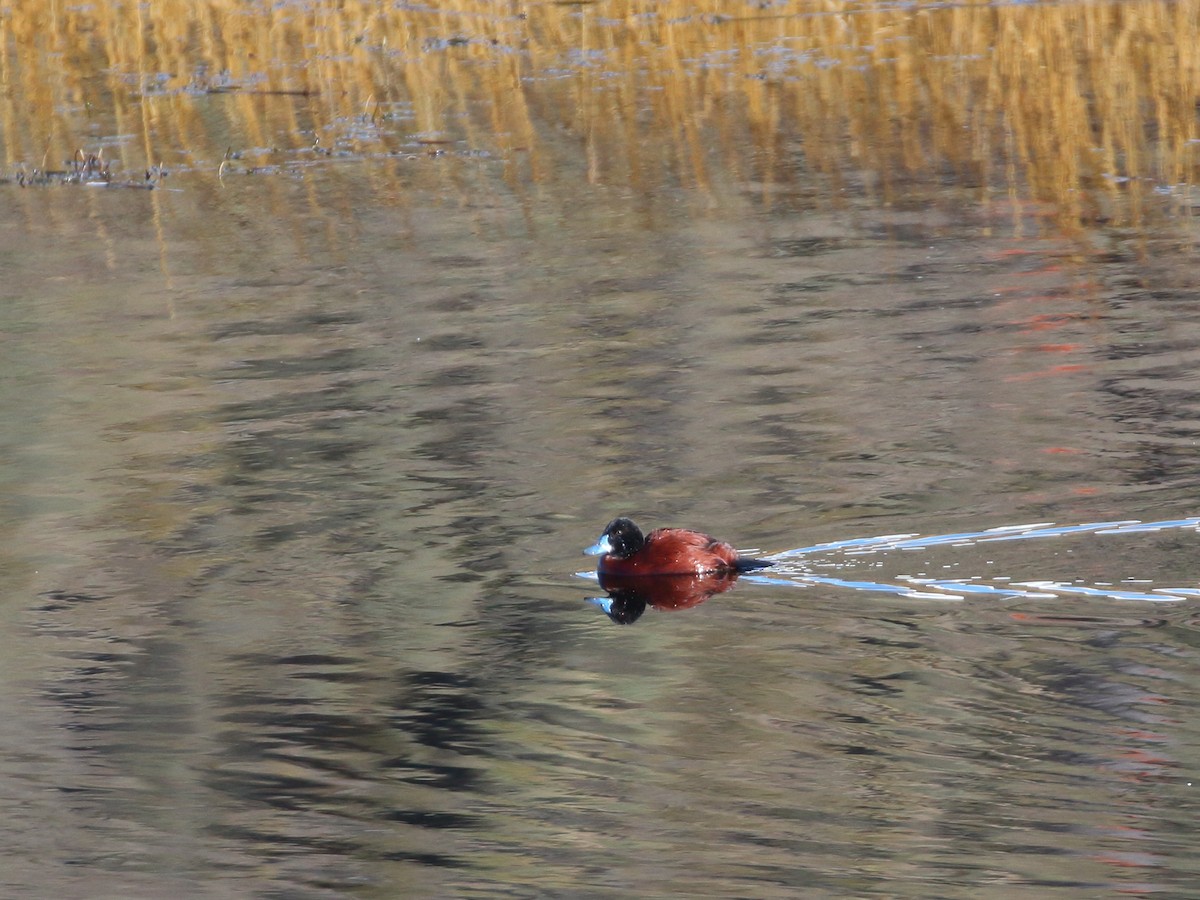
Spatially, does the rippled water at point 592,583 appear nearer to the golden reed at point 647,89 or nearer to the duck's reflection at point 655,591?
the duck's reflection at point 655,591

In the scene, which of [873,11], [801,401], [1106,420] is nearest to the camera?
[1106,420]

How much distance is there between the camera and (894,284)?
41.4ft

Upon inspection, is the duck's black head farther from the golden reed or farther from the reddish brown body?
the golden reed

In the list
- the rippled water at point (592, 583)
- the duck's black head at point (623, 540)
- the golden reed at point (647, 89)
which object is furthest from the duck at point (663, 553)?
the golden reed at point (647, 89)

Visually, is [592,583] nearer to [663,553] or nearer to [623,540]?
[623,540]

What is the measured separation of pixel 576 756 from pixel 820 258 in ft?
24.5

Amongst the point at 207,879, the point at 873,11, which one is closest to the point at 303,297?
the point at 207,879

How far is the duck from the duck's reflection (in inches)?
1.0

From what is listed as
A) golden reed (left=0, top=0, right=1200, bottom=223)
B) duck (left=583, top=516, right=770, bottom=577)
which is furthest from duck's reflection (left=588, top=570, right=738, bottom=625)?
golden reed (left=0, top=0, right=1200, bottom=223)

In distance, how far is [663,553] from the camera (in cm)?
777

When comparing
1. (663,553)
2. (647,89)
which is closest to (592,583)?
(663,553)

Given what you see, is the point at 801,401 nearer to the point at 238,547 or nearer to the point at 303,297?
the point at 238,547

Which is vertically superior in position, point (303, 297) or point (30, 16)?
point (30, 16)

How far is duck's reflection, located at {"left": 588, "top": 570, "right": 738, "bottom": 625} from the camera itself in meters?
7.73
